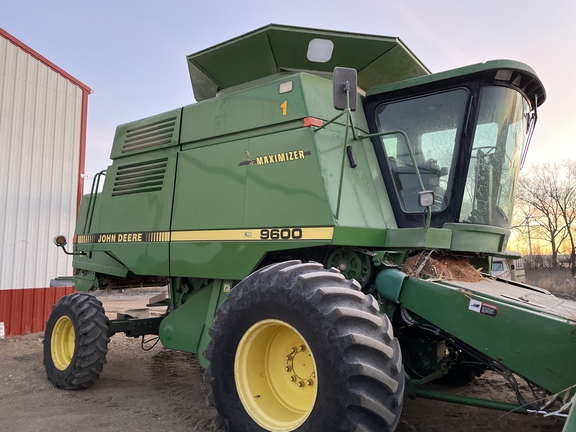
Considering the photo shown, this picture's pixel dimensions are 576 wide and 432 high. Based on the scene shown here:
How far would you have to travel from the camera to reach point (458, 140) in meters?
4.18

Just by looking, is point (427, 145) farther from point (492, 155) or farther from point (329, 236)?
point (329, 236)

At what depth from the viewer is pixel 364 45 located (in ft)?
15.4

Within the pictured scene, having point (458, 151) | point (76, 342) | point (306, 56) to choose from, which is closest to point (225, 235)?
point (306, 56)

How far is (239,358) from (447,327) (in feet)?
4.74

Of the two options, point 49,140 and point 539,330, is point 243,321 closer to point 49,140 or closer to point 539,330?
point 539,330

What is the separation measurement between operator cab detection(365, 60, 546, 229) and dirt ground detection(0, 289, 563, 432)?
68.7 inches

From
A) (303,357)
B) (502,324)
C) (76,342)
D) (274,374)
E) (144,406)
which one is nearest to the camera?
(502,324)

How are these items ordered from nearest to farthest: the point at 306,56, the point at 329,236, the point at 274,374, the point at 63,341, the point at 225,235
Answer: the point at 274,374
the point at 329,236
the point at 225,235
the point at 306,56
the point at 63,341

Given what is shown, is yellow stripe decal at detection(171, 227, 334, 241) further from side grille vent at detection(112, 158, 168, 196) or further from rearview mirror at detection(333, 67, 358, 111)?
rearview mirror at detection(333, 67, 358, 111)

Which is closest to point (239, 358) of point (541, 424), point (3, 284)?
point (541, 424)

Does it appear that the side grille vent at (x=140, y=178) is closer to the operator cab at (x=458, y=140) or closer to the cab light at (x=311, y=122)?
the cab light at (x=311, y=122)

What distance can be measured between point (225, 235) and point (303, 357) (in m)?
1.49

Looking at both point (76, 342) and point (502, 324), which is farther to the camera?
point (76, 342)

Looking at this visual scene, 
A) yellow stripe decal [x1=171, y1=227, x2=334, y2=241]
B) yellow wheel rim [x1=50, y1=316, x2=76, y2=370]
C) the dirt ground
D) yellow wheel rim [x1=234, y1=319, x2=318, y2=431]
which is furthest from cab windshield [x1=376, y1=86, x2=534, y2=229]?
yellow wheel rim [x1=50, y1=316, x2=76, y2=370]
